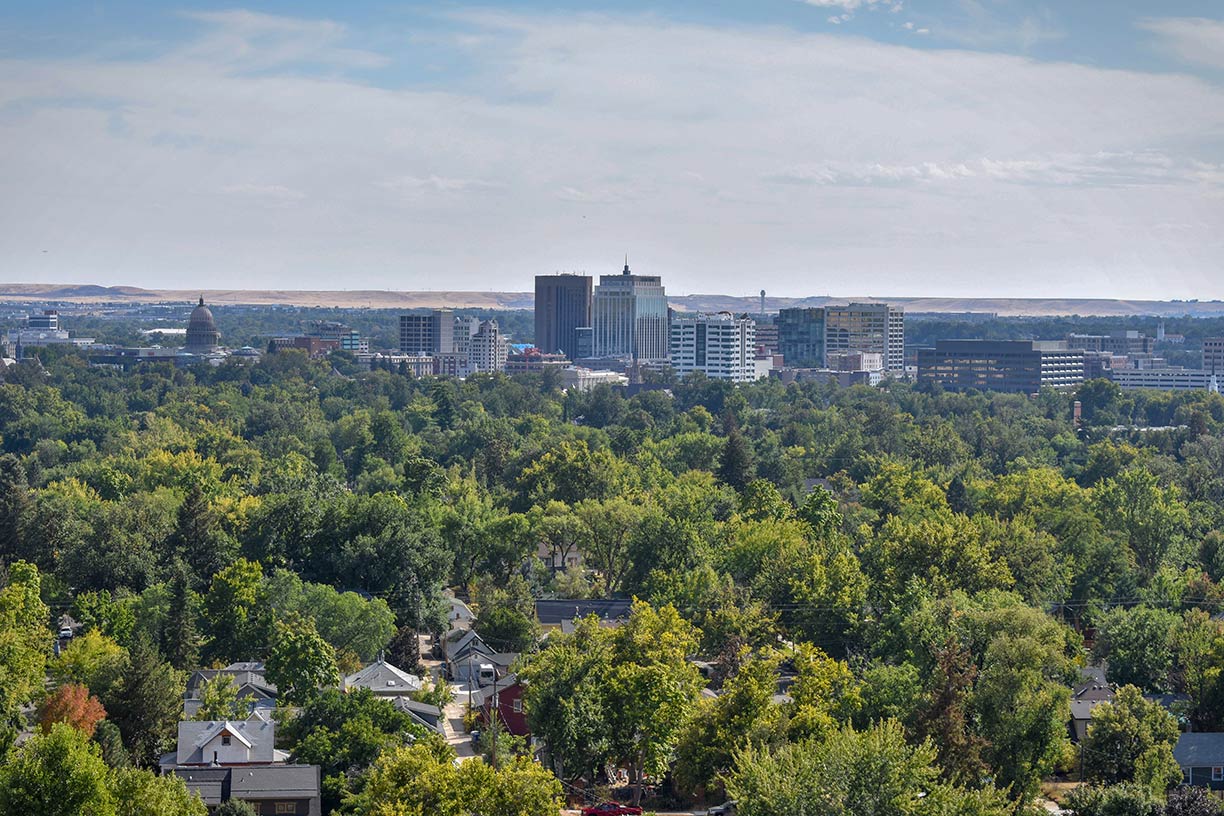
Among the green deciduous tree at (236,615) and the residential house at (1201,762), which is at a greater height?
the green deciduous tree at (236,615)

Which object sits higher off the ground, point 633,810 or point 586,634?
point 586,634

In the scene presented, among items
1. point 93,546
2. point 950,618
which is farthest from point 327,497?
point 950,618

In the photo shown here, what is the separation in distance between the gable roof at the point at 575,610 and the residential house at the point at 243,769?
19.0 meters

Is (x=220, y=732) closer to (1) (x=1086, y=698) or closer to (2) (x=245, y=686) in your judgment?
(2) (x=245, y=686)

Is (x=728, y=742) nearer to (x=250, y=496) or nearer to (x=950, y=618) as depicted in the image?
(x=950, y=618)

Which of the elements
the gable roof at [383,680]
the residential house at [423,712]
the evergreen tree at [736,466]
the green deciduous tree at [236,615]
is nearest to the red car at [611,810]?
the residential house at [423,712]

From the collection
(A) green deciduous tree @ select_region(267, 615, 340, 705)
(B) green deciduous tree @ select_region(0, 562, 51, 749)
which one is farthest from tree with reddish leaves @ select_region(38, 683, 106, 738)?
(A) green deciduous tree @ select_region(267, 615, 340, 705)

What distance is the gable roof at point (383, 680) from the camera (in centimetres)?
5319

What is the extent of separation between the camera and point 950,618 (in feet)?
172

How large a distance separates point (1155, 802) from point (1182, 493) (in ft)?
184

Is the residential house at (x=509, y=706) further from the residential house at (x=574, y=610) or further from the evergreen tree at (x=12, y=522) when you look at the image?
the evergreen tree at (x=12, y=522)

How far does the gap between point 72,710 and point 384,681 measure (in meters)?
10.6

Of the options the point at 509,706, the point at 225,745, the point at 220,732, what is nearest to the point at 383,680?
the point at 509,706

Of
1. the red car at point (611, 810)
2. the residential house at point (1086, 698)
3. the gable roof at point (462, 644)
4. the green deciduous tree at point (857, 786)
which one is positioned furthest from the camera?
the gable roof at point (462, 644)
